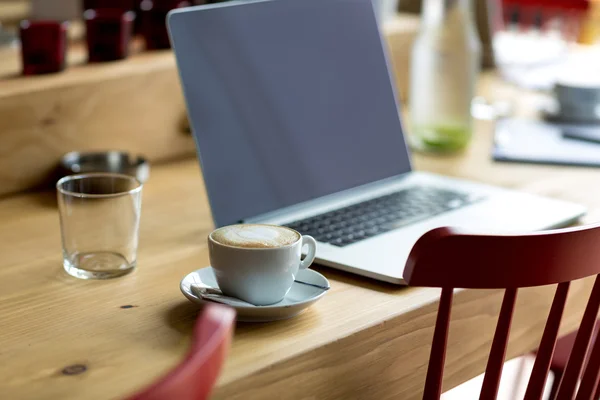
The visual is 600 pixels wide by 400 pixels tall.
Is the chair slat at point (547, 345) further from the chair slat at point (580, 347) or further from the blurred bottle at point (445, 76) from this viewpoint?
the blurred bottle at point (445, 76)

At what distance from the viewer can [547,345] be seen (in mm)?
835

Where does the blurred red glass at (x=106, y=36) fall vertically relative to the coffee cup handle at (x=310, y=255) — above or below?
above

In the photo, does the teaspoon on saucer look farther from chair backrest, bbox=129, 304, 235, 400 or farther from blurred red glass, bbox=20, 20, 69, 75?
blurred red glass, bbox=20, 20, 69, 75

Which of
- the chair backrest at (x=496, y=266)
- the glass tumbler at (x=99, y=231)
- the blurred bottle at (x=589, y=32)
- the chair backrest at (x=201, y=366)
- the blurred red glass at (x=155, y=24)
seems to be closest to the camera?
the chair backrest at (x=201, y=366)

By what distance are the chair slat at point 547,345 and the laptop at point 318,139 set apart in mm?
172

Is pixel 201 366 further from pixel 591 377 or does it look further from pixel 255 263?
pixel 591 377

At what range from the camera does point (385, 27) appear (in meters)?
1.86

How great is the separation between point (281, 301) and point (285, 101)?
1.27ft

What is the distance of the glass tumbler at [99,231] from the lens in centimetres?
95

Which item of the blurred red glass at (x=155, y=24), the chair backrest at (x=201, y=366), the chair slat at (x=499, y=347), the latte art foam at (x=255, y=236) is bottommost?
the chair slat at (x=499, y=347)

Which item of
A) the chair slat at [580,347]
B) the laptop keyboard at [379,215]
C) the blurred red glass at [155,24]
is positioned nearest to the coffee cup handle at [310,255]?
the laptop keyboard at [379,215]

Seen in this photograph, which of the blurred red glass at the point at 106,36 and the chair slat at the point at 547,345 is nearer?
the chair slat at the point at 547,345

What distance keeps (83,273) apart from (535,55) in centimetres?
145

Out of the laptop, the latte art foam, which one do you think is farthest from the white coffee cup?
the laptop
